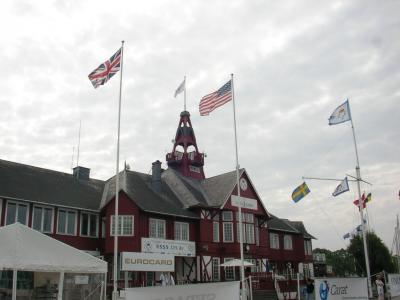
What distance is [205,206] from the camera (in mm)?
37938

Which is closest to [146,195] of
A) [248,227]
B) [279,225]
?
[248,227]

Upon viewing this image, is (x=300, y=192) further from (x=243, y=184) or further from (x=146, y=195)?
(x=146, y=195)

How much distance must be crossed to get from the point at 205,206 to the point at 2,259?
80.4 ft

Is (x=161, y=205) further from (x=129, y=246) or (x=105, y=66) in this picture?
(x=105, y=66)

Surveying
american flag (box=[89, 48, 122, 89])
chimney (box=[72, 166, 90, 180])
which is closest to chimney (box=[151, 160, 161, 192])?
→ chimney (box=[72, 166, 90, 180])

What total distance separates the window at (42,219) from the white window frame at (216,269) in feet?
42.4

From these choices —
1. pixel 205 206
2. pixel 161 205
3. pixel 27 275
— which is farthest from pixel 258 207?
pixel 27 275

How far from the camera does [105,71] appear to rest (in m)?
24.1

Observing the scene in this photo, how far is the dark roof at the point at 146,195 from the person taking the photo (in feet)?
114

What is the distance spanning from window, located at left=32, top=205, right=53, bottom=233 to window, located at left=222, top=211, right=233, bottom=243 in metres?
14.0

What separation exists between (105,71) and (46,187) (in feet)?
42.9

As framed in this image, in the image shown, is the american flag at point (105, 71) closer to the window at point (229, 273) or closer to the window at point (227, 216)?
the window at point (227, 216)

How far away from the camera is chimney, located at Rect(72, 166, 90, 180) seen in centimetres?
3847

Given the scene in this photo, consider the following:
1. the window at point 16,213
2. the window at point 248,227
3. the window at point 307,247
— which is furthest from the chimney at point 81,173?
the window at point 307,247
